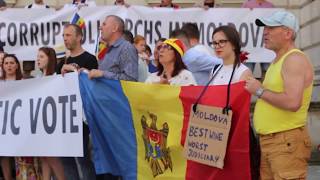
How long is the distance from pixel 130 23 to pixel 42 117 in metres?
4.34

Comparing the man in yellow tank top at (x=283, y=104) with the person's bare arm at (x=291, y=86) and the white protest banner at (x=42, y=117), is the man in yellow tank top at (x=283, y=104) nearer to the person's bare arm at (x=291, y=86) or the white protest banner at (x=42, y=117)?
the person's bare arm at (x=291, y=86)

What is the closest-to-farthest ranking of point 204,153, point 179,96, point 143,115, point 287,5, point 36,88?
point 204,153 → point 179,96 → point 143,115 → point 36,88 → point 287,5

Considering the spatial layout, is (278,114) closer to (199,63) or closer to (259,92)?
(259,92)

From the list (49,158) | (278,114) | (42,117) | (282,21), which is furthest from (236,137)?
(49,158)

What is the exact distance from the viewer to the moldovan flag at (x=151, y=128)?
14.4ft

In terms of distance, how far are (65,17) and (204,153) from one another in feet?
20.3

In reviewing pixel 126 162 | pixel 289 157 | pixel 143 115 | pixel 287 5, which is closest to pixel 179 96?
pixel 143 115

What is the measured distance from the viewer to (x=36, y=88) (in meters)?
6.06

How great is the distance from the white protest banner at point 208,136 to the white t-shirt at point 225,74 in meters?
0.24

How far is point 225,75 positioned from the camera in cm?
458

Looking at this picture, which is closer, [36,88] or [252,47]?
[36,88]

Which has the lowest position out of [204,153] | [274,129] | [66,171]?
[66,171]

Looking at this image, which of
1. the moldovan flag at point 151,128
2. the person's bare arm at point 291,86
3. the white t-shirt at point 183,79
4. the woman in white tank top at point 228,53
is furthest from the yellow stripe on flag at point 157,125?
the person's bare arm at point 291,86

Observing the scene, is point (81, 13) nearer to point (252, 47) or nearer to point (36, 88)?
point (252, 47)
